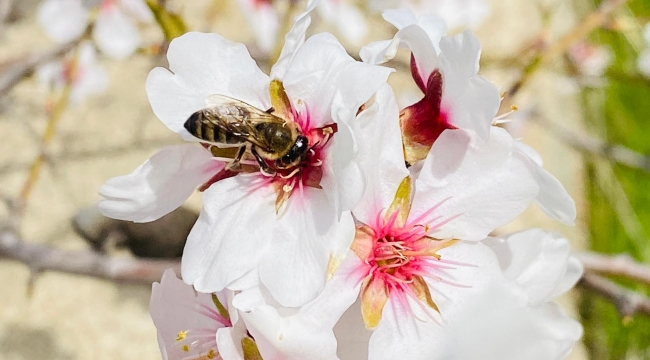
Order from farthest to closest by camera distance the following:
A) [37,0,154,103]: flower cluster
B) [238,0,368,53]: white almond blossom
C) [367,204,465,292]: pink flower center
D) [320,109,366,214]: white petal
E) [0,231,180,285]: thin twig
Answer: [238,0,368,53]: white almond blossom
[37,0,154,103]: flower cluster
[0,231,180,285]: thin twig
[367,204,465,292]: pink flower center
[320,109,366,214]: white petal

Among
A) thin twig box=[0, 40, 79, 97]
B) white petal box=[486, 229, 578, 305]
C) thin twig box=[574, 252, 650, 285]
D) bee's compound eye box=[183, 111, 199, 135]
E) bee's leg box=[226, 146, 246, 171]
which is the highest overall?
bee's compound eye box=[183, 111, 199, 135]

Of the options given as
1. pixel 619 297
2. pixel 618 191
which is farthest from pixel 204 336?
pixel 618 191

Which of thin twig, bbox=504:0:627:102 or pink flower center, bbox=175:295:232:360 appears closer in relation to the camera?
pink flower center, bbox=175:295:232:360

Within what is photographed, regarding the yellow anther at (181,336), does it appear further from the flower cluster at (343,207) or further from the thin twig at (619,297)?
the thin twig at (619,297)

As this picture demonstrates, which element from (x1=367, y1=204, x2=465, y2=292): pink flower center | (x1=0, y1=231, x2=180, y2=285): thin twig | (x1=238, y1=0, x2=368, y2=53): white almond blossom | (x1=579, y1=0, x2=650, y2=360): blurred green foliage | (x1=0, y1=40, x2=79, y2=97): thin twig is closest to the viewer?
(x1=367, y1=204, x2=465, y2=292): pink flower center

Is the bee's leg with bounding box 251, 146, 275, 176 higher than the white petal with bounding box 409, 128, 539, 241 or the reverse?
higher

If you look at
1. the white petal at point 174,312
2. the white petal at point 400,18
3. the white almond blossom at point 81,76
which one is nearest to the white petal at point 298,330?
the white petal at point 174,312

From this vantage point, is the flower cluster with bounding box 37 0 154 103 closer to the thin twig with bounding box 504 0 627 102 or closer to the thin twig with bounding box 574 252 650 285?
the thin twig with bounding box 504 0 627 102

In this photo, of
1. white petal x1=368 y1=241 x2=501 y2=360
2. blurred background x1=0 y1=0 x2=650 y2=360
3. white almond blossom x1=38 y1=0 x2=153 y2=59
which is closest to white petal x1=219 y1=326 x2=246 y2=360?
white petal x1=368 y1=241 x2=501 y2=360

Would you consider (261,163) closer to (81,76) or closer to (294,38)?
(294,38)
